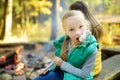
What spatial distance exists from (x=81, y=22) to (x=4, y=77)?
228 centimetres

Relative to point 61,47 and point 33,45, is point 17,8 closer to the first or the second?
point 33,45

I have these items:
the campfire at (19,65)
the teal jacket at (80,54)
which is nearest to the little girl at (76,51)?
the teal jacket at (80,54)

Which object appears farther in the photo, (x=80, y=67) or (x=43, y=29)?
(x=43, y=29)

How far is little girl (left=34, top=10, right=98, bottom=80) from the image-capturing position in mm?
2951

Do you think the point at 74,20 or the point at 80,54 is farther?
the point at 80,54

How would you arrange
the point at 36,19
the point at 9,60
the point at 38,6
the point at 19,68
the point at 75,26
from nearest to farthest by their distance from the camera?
1. the point at 75,26
2. the point at 19,68
3. the point at 9,60
4. the point at 38,6
5. the point at 36,19

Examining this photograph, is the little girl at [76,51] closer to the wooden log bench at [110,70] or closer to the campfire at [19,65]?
the wooden log bench at [110,70]

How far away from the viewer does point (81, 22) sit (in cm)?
294

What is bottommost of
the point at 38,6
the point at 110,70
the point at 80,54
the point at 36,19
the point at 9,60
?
the point at 36,19

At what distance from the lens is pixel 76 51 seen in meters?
3.12

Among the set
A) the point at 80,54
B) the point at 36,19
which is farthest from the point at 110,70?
the point at 36,19

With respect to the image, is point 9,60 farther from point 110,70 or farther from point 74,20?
point 74,20

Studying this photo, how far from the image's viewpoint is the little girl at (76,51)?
2951mm

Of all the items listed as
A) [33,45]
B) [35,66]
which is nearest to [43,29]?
[33,45]
